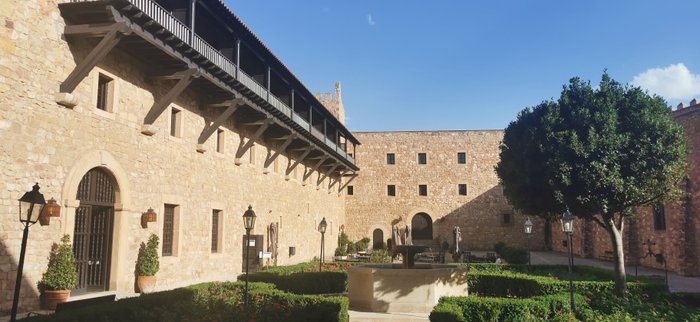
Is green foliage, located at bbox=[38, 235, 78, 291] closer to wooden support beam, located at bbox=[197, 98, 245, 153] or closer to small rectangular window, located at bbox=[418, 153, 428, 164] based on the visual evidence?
wooden support beam, located at bbox=[197, 98, 245, 153]

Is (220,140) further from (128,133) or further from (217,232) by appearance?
(128,133)

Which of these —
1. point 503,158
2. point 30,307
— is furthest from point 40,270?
point 503,158

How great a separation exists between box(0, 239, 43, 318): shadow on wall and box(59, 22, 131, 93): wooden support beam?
316cm

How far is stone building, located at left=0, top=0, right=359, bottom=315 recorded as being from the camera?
334 inches

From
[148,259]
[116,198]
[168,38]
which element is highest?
[168,38]

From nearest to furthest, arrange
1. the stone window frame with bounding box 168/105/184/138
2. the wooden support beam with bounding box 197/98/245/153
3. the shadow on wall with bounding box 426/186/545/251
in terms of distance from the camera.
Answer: the stone window frame with bounding box 168/105/184/138, the wooden support beam with bounding box 197/98/245/153, the shadow on wall with bounding box 426/186/545/251

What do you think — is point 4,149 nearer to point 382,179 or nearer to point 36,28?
point 36,28

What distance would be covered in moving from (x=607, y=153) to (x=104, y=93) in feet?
42.6

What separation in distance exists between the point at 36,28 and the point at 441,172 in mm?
29744

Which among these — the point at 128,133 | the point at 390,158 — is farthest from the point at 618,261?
the point at 390,158

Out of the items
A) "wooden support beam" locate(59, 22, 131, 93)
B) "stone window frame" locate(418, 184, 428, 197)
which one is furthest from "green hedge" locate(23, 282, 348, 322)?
"stone window frame" locate(418, 184, 428, 197)

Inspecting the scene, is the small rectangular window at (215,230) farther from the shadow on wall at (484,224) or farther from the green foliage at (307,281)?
the shadow on wall at (484,224)

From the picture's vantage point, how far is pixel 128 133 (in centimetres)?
1124

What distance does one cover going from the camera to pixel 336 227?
107 ft
